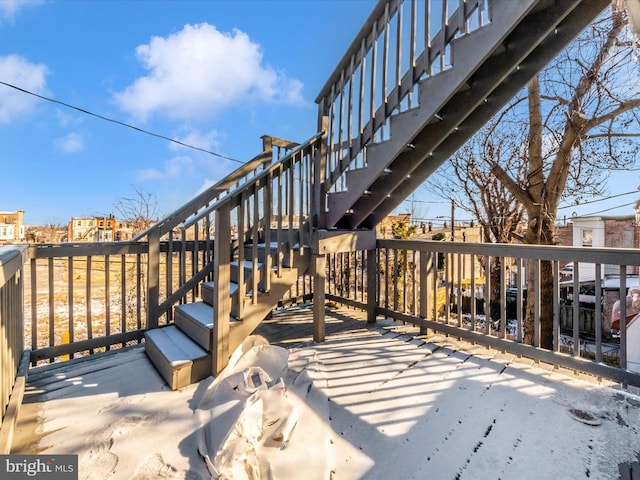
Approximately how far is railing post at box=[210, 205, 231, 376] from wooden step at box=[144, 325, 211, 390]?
9cm

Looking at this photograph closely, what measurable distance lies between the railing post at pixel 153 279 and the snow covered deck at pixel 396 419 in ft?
1.32

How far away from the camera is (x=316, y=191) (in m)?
3.22

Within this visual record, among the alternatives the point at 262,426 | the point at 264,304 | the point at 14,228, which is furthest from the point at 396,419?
the point at 14,228

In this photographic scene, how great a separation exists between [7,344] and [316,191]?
2.63 meters

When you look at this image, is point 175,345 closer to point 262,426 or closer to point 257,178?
point 262,426

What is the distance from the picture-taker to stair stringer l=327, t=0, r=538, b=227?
2023 mm

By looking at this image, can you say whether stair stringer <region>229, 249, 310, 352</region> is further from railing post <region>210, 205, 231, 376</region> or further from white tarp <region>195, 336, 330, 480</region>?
white tarp <region>195, 336, 330, 480</region>

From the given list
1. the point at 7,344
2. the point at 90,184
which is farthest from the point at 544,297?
the point at 90,184

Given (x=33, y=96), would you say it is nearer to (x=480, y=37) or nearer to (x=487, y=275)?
(x=480, y=37)

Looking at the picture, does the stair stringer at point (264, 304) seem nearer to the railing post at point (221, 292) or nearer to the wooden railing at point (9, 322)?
the railing post at point (221, 292)

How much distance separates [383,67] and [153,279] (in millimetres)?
3107

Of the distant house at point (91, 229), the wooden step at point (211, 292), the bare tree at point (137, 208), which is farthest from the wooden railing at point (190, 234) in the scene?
the distant house at point (91, 229)

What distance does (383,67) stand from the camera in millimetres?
Result: 2732

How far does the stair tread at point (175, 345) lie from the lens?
2252mm
